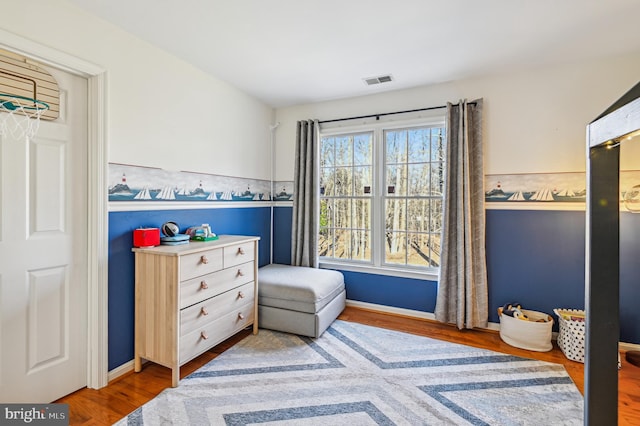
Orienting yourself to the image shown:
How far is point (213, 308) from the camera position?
2.22 meters

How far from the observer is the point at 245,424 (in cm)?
160

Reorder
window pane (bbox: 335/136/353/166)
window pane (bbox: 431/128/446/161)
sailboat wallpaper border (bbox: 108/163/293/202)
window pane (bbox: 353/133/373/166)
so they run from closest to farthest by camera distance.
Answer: sailboat wallpaper border (bbox: 108/163/293/202), window pane (bbox: 431/128/446/161), window pane (bbox: 353/133/373/166), window pane (bbox: 335/136/353/166)

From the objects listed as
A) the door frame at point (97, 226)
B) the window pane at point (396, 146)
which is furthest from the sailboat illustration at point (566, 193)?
the door frame at point (97, 226)

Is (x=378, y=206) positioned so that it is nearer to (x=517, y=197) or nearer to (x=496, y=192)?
(x=496, y=192)

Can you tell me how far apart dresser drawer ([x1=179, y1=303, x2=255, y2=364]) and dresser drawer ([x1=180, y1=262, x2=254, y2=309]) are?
224mm

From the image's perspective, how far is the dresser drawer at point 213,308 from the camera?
6.55 feet

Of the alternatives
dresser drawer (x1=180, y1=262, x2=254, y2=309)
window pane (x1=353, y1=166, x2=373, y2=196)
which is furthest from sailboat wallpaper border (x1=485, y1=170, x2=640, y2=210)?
dresser drawer (x1=180, y1=262, x2=254, y2=309)

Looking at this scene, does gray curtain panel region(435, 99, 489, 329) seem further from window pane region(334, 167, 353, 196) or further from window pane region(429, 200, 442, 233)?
window pane region(334, 167, 353, 196)

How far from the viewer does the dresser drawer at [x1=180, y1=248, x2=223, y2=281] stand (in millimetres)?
1953

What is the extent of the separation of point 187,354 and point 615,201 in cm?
236

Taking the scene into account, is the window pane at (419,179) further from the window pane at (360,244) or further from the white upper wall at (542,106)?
the window pane at (360,244)

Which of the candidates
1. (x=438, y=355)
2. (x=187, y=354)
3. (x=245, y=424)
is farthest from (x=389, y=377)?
(x=187, y=354)

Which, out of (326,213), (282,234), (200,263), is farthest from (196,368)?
(326,213)

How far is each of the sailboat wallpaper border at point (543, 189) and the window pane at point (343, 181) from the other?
1.42 meters
